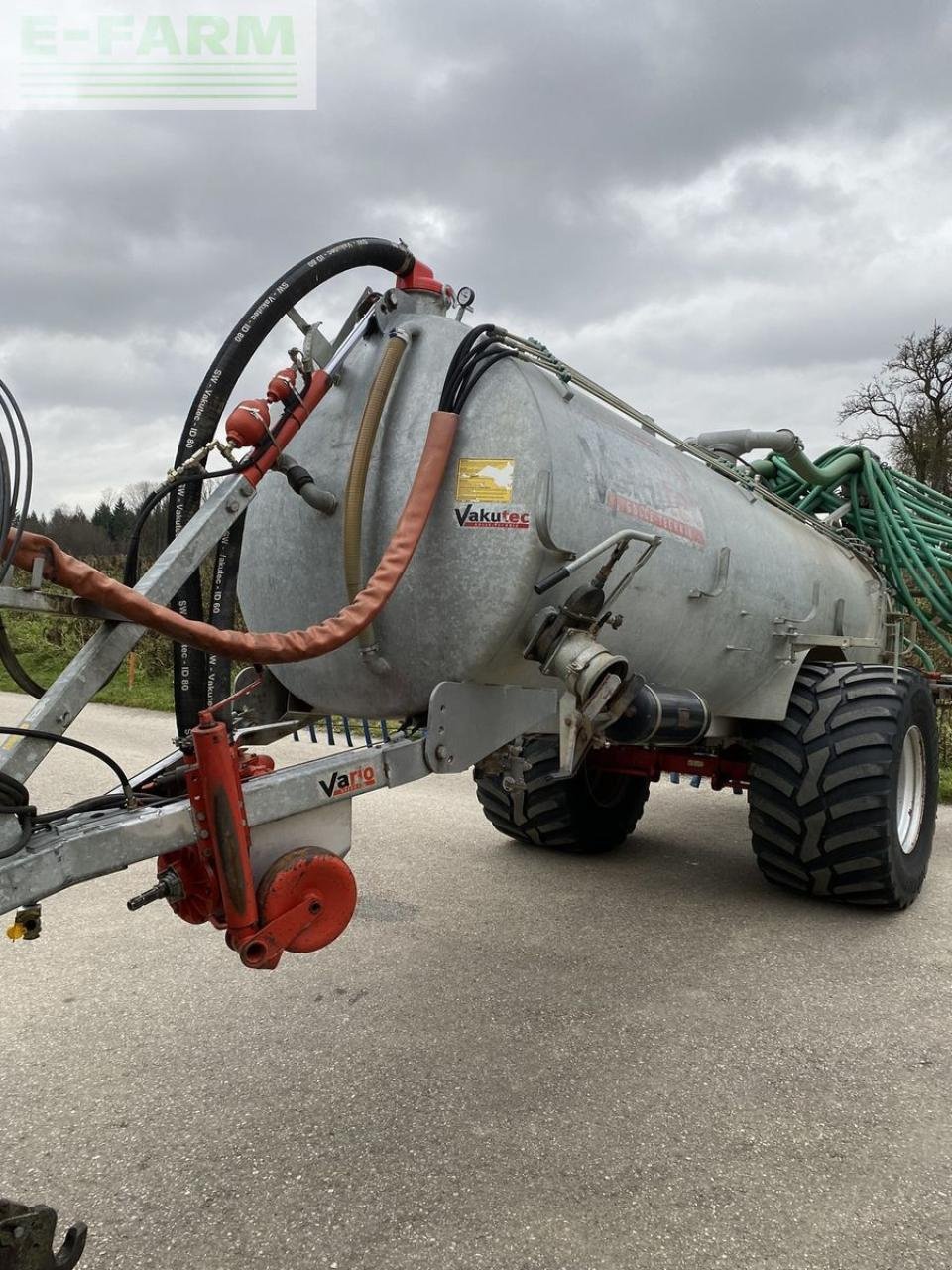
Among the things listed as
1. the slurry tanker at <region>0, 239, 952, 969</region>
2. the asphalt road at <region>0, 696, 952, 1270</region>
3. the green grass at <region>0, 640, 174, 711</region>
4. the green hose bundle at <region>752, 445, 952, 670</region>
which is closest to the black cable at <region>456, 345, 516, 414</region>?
the slurry tanker at <region>0, 239, 952, 969</region>

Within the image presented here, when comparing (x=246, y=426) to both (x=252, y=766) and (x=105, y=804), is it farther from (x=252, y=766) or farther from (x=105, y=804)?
(x=105, y=804)

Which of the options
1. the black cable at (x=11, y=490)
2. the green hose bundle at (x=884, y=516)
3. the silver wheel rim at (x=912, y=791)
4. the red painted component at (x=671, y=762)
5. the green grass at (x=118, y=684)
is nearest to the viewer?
the black cable at (x=11, y=490)

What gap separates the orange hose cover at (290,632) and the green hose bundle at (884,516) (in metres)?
4.19

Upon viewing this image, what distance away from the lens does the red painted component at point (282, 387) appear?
2652mm

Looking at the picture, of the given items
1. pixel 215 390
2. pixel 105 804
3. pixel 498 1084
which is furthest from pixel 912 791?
pixel 105 804

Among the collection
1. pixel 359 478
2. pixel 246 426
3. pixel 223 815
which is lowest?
pixel 223 815

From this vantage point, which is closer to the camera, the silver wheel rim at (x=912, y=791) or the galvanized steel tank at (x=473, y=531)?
the galvanized steel tank at (x=473, y=531)

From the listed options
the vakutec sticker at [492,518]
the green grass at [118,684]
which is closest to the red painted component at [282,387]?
the vakutec sticker at [492,518]

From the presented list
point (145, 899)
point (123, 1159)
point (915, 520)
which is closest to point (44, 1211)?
point (145, 899)

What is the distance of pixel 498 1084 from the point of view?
2953 millimetres

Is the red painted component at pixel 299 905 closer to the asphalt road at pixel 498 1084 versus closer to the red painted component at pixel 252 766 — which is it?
the red painted component at pixel 252 766

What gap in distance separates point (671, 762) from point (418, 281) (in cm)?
295

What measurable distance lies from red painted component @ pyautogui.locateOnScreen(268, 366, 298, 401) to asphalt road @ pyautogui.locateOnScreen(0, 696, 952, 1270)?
2.09 meters

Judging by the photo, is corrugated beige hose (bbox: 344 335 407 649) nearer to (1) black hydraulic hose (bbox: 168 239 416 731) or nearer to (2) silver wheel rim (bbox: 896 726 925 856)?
(1) black hydraulic hose (bbox: 168 239 416 731)
